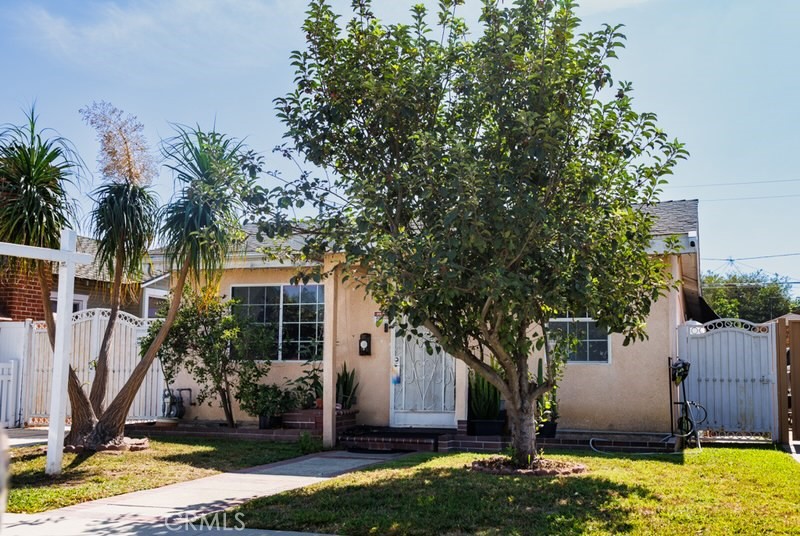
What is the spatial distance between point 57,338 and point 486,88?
570 cm

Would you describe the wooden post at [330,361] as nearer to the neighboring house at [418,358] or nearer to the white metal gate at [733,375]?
the neighboring house at [418,358]

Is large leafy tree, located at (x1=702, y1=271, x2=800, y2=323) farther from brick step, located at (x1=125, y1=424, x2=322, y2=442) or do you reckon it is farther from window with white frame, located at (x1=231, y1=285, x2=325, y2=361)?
brick step, located at (x1=125, y1=424, x2=322, y2=442)

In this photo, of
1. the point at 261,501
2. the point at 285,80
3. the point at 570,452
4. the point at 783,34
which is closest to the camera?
the point at 261,501

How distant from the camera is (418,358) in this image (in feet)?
45.3

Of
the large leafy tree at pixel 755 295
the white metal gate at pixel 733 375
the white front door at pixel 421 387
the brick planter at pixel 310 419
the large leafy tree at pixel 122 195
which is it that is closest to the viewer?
the large leafy tree at pixel 122 195

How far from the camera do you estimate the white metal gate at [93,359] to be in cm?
1479

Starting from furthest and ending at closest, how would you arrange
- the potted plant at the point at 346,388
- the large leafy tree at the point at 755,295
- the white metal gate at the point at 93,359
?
the large leafy tree at the point at 755,295 < the white metal gate at the point at 93,359 < the potted plant at the point at 346,388

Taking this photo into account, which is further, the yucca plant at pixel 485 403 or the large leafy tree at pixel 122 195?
the yucca plant at pixel 485 403

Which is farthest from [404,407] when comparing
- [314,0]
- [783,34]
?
[783,34]

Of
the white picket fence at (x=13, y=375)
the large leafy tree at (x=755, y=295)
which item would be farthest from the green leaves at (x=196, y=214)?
the large leafy tree at (x=755, y=295)

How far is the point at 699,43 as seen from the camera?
1262 centimetres

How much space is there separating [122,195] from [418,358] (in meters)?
5.77

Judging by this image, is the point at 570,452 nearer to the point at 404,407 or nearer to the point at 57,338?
the point at 404,407

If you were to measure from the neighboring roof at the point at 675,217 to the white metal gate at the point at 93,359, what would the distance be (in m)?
9.44
